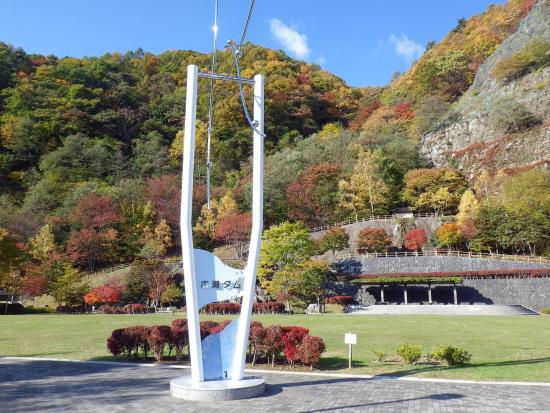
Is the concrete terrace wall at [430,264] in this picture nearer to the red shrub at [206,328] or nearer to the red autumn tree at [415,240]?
the red autumn tree at [415,240]

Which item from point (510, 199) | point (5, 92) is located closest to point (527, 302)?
point (510, 199)

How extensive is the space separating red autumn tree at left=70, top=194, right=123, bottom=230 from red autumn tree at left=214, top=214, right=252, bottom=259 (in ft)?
35.3

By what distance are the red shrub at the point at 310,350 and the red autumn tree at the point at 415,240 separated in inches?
1474

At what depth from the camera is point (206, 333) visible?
44.5ft

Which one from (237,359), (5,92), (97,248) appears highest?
(5,92)

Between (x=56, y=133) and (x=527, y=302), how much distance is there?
63765 millimetres

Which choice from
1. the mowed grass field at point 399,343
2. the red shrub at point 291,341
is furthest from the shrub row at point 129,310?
the red shrub at point 291,341

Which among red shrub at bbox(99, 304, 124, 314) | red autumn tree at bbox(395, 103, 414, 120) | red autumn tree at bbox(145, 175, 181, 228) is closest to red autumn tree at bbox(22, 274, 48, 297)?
red shrub at bbox(99, 304, 124, 314)

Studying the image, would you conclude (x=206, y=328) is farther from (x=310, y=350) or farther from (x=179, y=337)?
(x=310, y=350)

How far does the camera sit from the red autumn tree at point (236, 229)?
48.6m

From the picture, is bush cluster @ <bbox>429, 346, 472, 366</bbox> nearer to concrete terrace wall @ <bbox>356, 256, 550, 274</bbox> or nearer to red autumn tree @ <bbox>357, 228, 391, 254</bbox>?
concrete terrace wall @ <bbox>356, 256, 550, 274</bbox>

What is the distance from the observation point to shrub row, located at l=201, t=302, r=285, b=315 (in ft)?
110

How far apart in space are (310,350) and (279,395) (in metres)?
3.02

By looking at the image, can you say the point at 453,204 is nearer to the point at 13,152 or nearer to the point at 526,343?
the point at 526,343
